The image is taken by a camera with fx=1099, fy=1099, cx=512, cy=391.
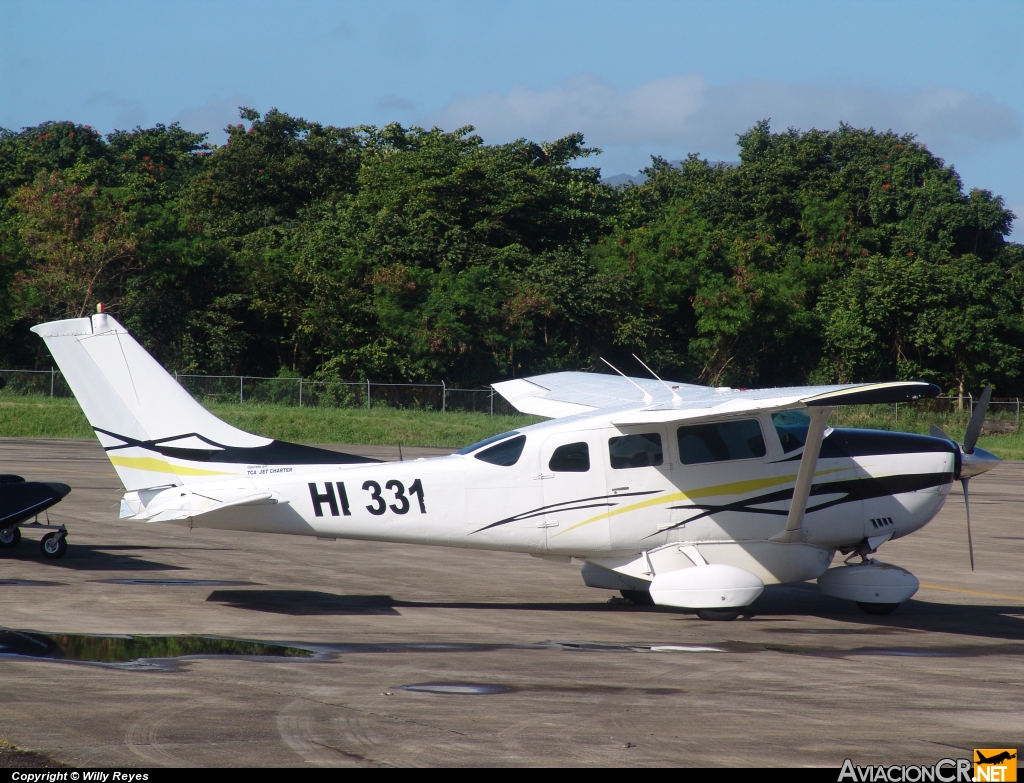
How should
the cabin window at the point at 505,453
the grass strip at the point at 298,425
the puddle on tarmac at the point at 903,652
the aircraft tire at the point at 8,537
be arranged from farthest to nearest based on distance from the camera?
the grass strip at the point at 298,425 → the aircraft tire at the point at 8,537 → the cabin window at the point at 505,453 → the puddle on tarmac at the point at 903,652

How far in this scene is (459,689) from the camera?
8383 millimetres

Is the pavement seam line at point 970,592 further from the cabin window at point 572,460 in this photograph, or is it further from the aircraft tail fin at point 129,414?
the aircraft tail fin at point 129,414

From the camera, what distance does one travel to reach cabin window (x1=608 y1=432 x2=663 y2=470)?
40.6 feet

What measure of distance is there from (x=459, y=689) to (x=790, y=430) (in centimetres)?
591

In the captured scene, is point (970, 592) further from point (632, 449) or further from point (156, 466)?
point (156, 466)

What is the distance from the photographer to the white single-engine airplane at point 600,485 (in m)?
12.0

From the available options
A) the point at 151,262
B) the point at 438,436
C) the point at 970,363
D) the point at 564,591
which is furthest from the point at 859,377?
the point at 564,591

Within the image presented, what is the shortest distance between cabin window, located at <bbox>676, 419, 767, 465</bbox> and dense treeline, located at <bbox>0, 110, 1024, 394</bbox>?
34.9 meters

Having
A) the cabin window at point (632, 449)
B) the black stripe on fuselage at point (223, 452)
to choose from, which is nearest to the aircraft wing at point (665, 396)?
the cabin window at point (632, 449)

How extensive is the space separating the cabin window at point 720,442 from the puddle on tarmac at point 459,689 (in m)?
4.68

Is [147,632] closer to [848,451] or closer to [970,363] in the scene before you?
[848,451]

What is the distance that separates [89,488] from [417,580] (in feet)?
41.5

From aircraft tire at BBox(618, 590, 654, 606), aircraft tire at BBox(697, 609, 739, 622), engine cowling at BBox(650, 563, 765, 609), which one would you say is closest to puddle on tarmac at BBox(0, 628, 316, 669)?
engine cowling at BBox(650, 563, 765, 609)

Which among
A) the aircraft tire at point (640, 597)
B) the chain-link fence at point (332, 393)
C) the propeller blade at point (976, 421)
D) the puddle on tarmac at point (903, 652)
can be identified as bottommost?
the aircraft tire at point (640, 597)
